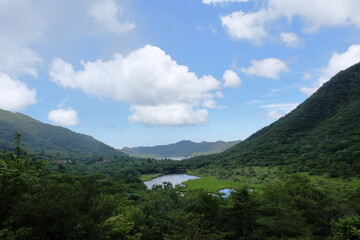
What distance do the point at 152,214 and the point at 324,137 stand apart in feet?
344

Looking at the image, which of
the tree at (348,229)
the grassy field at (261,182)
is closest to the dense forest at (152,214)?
the tree at (348,229)

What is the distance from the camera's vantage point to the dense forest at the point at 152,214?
11445 mm

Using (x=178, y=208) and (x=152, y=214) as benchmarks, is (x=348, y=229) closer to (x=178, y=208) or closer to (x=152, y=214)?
(x=178, y=208)

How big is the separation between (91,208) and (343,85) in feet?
581

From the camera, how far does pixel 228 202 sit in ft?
97.6

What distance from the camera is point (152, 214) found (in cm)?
3158

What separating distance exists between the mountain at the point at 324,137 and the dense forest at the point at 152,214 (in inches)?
1802

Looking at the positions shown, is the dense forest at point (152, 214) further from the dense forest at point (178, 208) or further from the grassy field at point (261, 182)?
the grassy field at point (261, 182)

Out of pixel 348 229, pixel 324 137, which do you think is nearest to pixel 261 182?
pixel 348 229

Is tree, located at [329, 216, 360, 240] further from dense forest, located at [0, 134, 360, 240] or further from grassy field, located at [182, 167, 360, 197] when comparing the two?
grassy field, located at [182, 167, 360, 197]

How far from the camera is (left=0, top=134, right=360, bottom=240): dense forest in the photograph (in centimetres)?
1145

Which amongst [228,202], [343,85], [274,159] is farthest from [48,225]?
[343,85]

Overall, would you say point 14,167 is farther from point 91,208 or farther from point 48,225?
point 91,208

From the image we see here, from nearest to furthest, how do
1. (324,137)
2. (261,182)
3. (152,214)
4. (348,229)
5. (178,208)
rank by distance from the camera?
(348,229), (152,214), (178,208), (261,182), (324,137)
